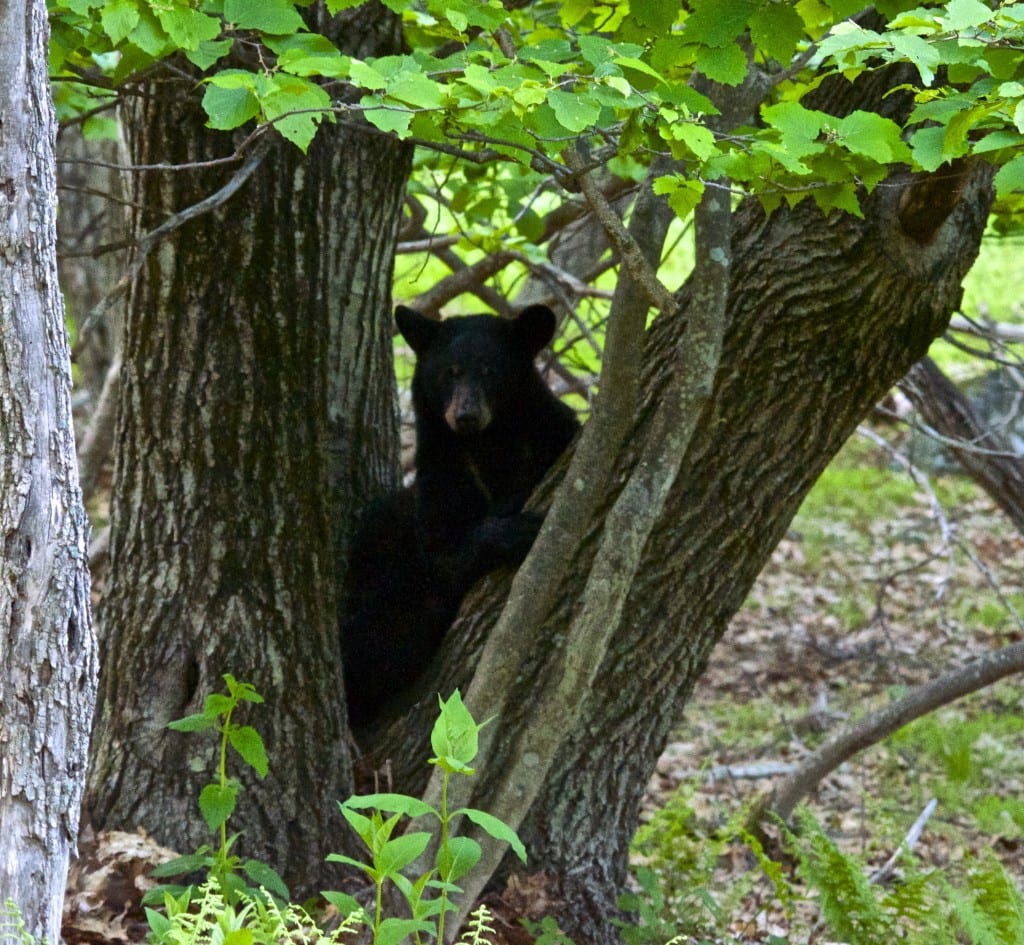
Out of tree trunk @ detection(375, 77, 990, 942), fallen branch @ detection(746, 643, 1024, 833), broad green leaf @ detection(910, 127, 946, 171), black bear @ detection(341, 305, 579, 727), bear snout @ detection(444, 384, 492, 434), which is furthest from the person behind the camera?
bear snout @ detection(444, 384, 492, 434)

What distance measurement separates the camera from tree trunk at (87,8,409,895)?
386 cm

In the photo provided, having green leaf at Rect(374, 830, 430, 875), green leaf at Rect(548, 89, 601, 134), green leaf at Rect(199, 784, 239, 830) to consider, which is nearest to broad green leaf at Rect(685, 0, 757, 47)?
green leaf at Rect(548, 89, 601, 134)

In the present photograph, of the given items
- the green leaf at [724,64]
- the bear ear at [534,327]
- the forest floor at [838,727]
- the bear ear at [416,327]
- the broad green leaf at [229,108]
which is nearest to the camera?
the broad green leaf at [229,108]

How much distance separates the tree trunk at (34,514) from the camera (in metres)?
2.14

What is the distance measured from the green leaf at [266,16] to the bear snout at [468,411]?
2.75 meters

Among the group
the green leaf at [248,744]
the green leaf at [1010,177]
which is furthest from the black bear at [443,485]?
the green leaf at [1010,177]

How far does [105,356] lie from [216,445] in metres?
6.11

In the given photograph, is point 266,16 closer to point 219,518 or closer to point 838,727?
point 219,518

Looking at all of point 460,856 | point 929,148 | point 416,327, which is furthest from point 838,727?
point 929,148

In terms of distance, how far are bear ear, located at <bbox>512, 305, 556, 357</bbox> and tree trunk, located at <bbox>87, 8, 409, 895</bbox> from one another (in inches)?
67.6

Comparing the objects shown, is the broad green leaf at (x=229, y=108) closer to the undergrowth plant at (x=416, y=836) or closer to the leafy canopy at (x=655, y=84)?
the leafy canopy at (x=655, y=84)

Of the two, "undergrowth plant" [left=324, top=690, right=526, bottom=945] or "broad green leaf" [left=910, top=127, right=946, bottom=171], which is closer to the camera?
"undergrowth plant" [left=324, top=690, right=526, bottom=945]

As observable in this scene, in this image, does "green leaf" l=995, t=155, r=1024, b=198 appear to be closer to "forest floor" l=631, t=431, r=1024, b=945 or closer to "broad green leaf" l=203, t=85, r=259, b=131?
"broad green leaf" l=203, t=85, r=259, b=131

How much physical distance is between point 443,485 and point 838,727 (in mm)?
3212
